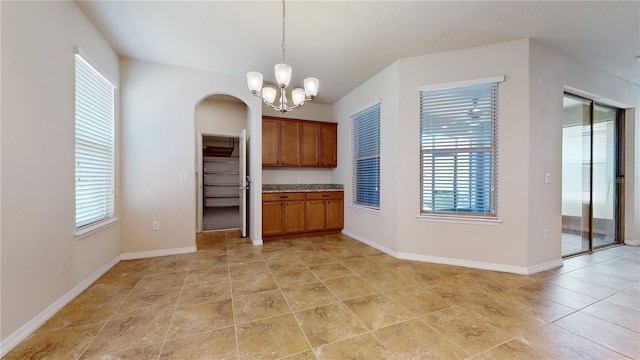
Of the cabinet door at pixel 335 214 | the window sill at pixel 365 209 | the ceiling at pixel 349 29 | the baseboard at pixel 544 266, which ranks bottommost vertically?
the baseboard at pixel 544 266

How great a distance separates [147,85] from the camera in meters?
3.23

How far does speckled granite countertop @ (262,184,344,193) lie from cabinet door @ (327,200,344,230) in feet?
0.93

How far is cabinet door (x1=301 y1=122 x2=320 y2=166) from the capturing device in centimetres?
460

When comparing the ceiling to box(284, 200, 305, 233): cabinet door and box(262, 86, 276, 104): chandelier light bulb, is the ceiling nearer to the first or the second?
box(262, 86, 276, 104): chandelier light bulb

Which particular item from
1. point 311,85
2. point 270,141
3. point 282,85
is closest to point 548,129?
point 311,85

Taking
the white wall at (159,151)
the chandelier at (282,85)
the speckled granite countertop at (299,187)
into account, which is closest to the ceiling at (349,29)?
the white wall at (159,151)

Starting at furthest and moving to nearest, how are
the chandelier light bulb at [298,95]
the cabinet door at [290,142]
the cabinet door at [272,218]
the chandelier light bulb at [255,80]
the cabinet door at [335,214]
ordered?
the cabinet door at [335,214]
the cabinet door at [290,142]
the cabinet door at [272,218]
the chandelier light bulb at [298,95]
the chandelier light bulb at [255,80]

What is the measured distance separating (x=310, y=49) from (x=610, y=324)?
3778 millimetres

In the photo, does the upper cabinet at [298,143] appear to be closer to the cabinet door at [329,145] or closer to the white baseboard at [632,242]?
the cabinet door at [329,145]

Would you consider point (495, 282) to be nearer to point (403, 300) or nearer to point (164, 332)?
point (403, 300)

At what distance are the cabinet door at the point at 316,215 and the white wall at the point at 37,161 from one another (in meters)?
3.01

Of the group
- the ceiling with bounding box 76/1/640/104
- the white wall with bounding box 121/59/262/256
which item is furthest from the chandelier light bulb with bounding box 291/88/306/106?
the white wall with bounding box 121/59/262/256

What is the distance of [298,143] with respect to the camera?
4539mm

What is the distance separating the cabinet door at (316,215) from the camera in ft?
14.5
